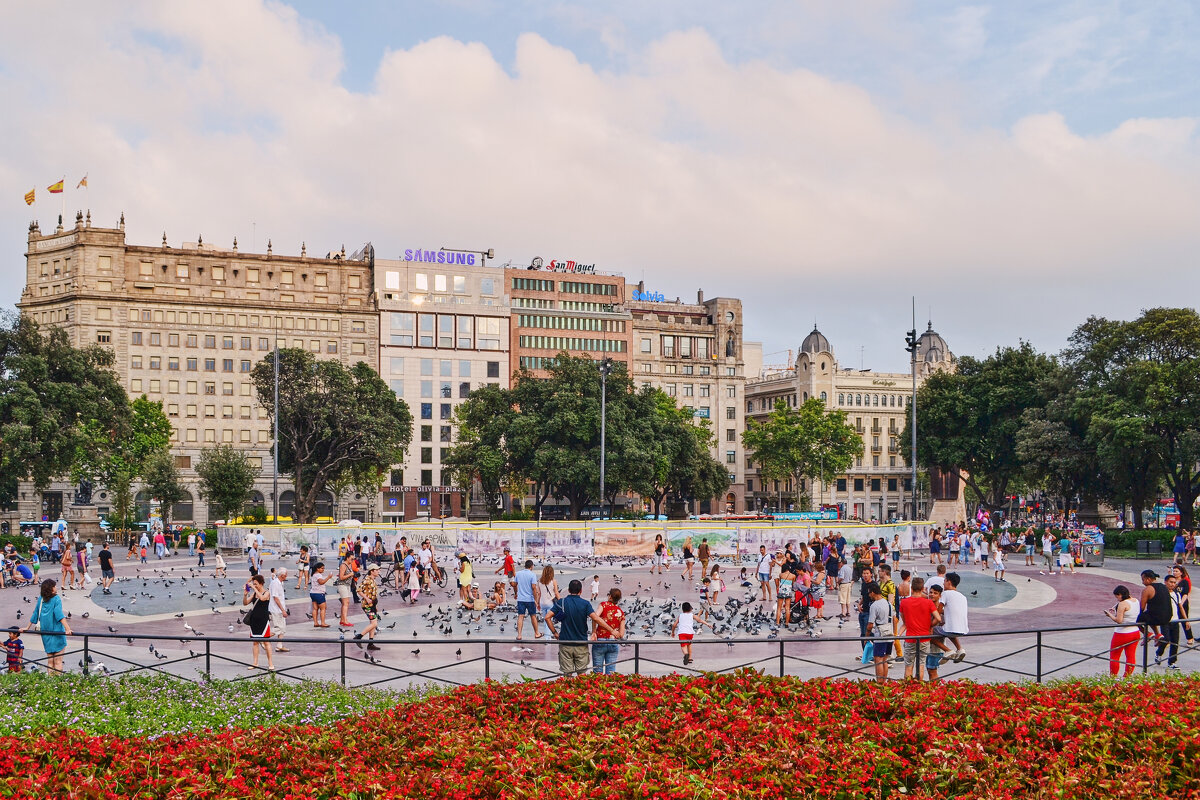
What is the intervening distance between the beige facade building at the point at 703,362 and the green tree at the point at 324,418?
46814 millimetres

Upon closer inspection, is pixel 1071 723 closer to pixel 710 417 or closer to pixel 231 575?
pixel 231 575

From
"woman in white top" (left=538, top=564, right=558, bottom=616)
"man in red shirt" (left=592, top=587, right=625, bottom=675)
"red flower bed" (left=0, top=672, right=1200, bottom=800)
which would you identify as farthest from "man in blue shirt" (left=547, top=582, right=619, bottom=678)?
"woman in white top" (left=538, top=564, right=558, bottom=616)

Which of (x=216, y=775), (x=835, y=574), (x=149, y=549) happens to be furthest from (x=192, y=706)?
(x=149, y=549)

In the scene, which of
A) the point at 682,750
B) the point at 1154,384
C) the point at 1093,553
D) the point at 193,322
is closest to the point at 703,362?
the point at 193,322

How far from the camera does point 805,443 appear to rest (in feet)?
315

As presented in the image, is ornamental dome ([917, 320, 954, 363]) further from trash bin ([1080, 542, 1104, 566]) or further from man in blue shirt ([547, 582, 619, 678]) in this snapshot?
man in blue shirt ([547, 582, 619, 678])

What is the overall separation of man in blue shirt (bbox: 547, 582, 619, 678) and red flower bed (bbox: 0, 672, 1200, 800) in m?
3.53

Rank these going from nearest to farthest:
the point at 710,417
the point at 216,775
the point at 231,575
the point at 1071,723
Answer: the point at 216,775 → the point at 1071,723 → the point at 231,575 → the point at 710,417

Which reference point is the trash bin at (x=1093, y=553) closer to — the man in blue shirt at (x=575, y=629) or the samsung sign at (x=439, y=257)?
the man in blue shirt at (x=575, y=629)

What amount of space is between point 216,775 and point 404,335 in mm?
91291

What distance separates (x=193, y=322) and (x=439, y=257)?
23868 millimetres

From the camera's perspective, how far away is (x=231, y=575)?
3838 centimetres

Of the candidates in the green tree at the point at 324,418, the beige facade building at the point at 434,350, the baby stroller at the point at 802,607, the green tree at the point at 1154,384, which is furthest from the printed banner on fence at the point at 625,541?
the beige facade building at the point at 434,350

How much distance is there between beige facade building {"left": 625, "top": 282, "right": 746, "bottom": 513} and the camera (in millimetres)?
111625
